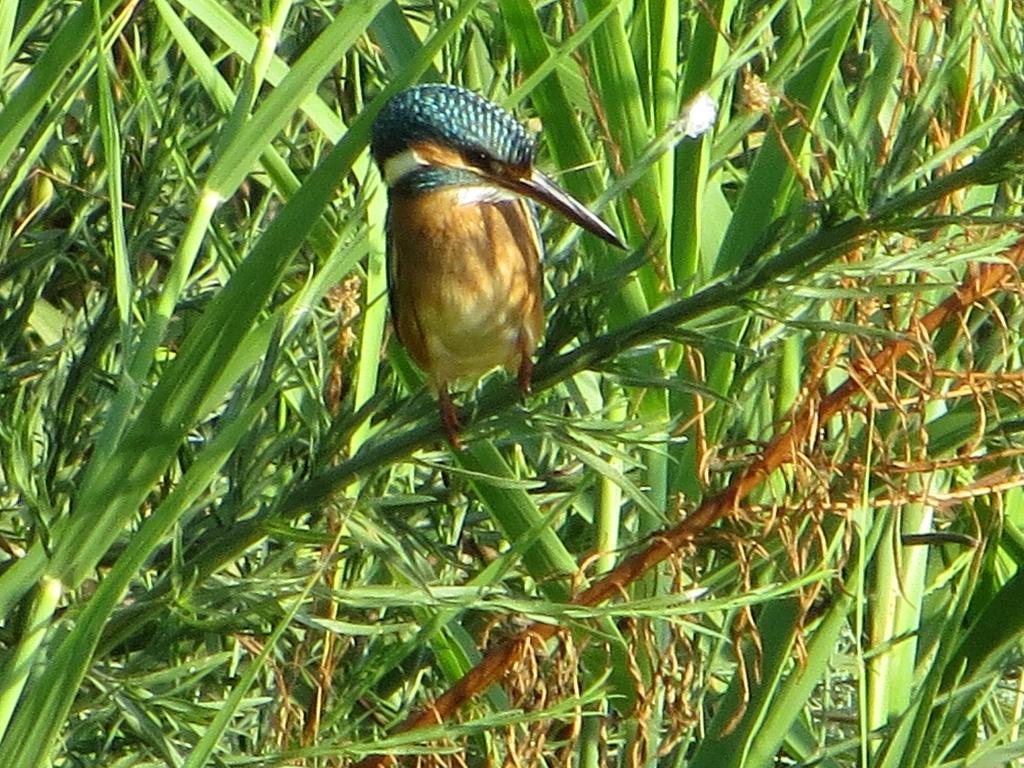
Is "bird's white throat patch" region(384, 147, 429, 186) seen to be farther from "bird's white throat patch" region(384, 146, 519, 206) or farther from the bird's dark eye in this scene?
the bird's dark eye

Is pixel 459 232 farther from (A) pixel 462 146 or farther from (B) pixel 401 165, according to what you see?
(A) pixel 462 146

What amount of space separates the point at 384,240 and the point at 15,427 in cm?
49

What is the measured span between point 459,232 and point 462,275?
5cm

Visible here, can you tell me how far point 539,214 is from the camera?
6.68 feet

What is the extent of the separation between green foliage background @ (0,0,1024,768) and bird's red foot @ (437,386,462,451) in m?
0.02

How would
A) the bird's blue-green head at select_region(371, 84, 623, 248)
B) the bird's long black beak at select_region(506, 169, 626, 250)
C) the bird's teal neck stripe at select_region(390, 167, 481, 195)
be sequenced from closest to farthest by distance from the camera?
the bird's long black beak at select_region(506, 169, 626, 250), the bird's blue-green head at select_region(371, 84, 623, 248), the bird's teal neck stripe at select_region(390, 167, 481, 195)

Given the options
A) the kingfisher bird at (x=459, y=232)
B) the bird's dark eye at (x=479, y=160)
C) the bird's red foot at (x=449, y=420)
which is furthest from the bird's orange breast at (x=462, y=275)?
the bird's red foot at (x=449, y=420)

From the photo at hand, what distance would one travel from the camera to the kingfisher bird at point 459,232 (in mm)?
1633

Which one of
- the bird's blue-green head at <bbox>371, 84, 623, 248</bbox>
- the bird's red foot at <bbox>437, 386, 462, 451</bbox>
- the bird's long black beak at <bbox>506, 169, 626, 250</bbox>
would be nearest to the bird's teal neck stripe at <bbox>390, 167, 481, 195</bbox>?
the bird's blue-green head at <bbox>371, 84, 623, 248</bbox>

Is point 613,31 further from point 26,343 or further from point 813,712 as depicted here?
point 26,343

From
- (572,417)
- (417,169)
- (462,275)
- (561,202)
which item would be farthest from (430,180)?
(572,417)

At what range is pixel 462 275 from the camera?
6.15ft

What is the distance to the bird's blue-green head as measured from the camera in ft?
5.26

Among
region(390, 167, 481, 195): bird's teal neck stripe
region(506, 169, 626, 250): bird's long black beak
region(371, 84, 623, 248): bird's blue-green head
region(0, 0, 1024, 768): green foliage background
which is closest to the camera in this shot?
region(0, 0, 1024, 768): green foliage background
